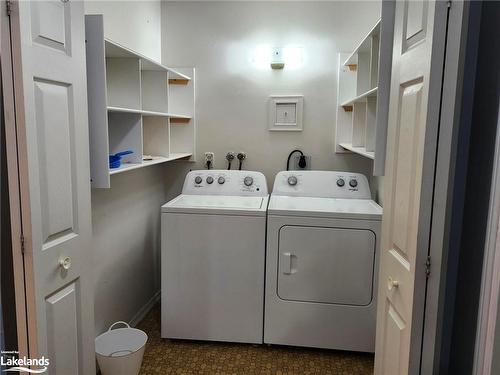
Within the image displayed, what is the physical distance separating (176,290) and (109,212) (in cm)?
65

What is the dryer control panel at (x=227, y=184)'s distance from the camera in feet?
9.43

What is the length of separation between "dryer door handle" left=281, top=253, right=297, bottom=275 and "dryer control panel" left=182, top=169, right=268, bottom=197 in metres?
0.62

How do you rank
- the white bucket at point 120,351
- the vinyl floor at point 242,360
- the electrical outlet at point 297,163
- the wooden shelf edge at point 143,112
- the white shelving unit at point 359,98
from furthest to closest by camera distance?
the electrical outlet at point 297,163, the vinyl floor at point 242,360, the white shelving unit at point 359,98, the white bucket at point 120,351, the wooden shelf edge at point 143,112

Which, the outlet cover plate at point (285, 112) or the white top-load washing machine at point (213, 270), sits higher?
the outlet cover plate at point (285, 112)

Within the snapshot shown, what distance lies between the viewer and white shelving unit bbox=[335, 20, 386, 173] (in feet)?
7.12

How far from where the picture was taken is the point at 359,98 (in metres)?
2.31

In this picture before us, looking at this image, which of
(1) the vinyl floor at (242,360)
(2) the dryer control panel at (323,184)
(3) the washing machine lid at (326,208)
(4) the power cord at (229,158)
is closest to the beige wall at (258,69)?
(4) the power cord at (229,158)

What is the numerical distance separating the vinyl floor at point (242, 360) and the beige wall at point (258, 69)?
1.38 meters

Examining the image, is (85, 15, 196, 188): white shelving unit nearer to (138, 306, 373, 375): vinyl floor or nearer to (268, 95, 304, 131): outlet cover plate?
(268, 95, 304, 131): outlet cover plate

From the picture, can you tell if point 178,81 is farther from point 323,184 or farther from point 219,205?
point 323,184

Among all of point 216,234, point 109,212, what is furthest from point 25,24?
point 216,234

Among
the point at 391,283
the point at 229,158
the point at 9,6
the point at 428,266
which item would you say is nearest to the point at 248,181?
the point at 229,158

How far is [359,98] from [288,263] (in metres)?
1.08

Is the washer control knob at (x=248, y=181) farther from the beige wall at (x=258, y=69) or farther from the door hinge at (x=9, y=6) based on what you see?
the door hinge at (x=9, y=6)
